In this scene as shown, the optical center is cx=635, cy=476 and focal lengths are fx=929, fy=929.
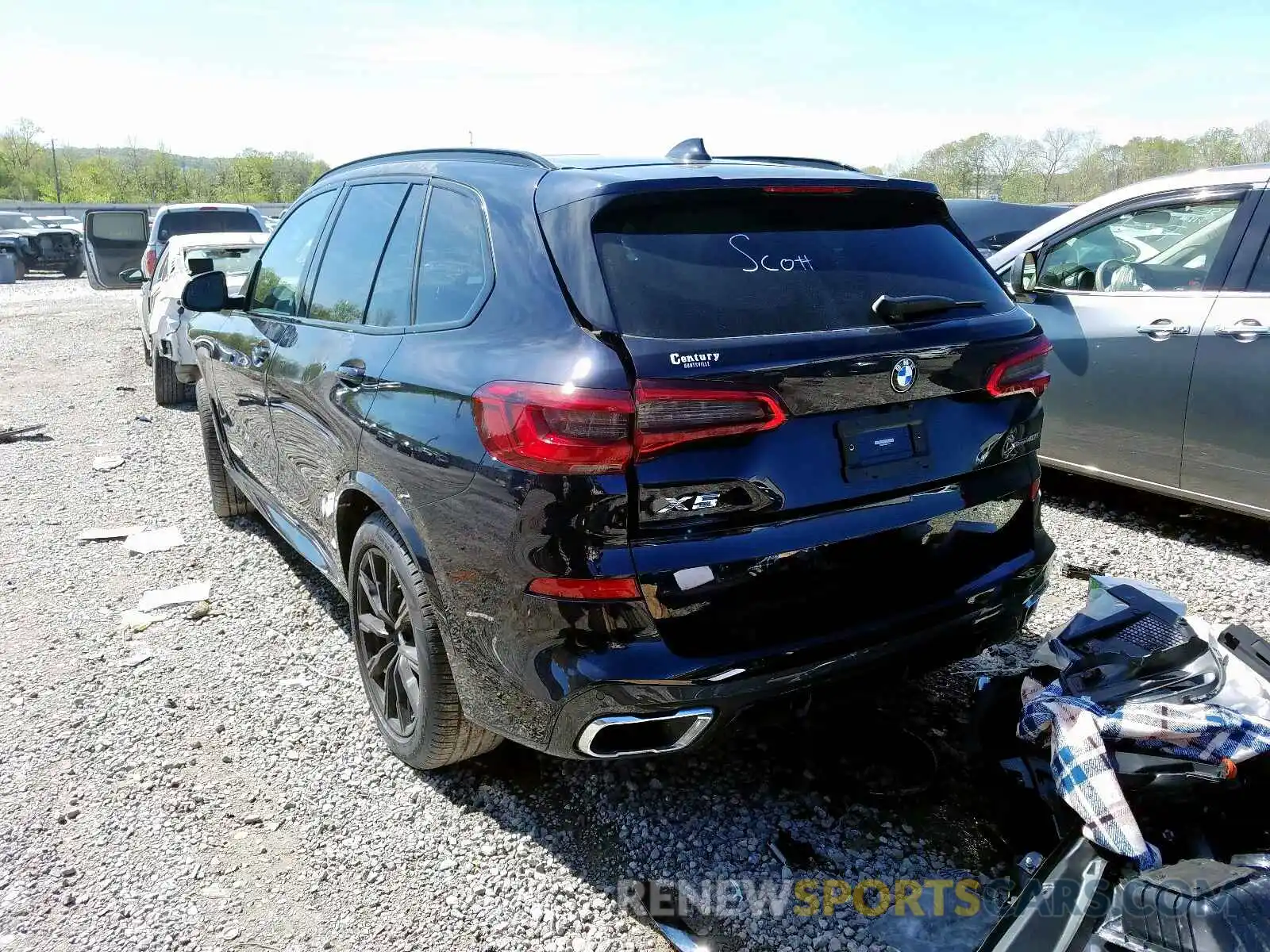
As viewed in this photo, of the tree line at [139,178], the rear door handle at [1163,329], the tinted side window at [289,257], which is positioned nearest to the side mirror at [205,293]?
the tinted side window at [289,257]

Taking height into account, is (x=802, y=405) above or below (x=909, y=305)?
below

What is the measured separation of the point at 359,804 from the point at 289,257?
2.36 m

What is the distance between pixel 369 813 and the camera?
109 inches

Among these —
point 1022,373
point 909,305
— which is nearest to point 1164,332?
point 1022,373

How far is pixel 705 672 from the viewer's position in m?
2.12

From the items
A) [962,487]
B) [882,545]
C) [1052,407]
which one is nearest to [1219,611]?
[1052,407]

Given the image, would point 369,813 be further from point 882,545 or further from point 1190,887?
point 1190,887

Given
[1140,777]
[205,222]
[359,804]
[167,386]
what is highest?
[205,222]

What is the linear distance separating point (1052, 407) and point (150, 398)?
8657 mm

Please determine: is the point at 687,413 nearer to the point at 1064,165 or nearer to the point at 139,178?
the point at 1064,165

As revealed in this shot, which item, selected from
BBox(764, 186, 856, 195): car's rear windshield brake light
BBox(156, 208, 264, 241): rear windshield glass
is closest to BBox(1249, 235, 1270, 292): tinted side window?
BBox(764, 186, 856, 195): car's rear windshield brake light

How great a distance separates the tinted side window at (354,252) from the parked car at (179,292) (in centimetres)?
475

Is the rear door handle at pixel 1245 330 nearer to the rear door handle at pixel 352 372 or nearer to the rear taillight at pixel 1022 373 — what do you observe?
the rear taillight at pixel 1022 373

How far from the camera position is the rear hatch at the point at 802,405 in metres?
2.09
